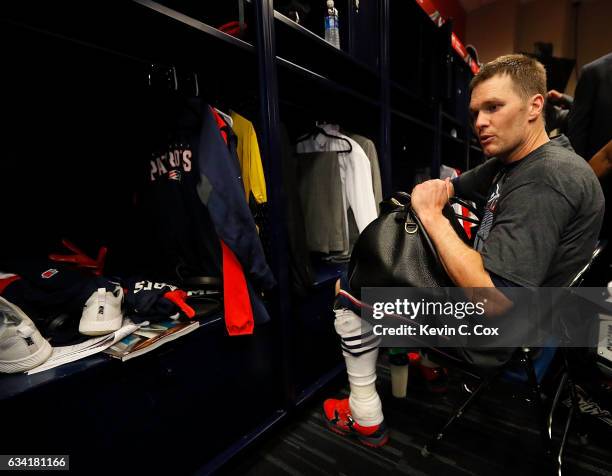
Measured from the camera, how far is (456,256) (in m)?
0.76

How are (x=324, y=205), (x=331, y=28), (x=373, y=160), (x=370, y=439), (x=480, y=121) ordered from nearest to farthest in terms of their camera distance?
(x=480, y=121) → (x=370, y=439) → (x=331, y=28) → (x=324, y=205) → (x=373, y=160)

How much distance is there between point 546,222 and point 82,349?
1218 millimetres

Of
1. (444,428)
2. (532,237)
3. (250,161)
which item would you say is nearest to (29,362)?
(250,161)

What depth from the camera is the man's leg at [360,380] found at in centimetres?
108

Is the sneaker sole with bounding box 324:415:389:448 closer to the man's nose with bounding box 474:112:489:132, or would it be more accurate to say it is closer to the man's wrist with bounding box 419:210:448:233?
the man's wrist with bounding box 419:210:448:233

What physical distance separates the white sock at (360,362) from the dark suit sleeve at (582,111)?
128 cm

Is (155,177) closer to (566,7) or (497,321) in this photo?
(497,321)

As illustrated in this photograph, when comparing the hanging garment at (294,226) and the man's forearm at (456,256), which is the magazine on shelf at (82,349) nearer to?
the hanging garment at (294,226)

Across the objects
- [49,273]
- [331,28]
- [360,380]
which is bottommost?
[360,380]

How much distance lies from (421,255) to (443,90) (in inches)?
90.6

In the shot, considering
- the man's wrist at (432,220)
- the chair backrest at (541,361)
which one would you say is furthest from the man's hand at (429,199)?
the chair backrest at (541,361)

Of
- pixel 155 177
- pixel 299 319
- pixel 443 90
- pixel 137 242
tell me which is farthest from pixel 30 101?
pixel 443 90

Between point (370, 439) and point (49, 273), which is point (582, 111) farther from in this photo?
point (49, 273)

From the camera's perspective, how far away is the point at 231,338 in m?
1.14
